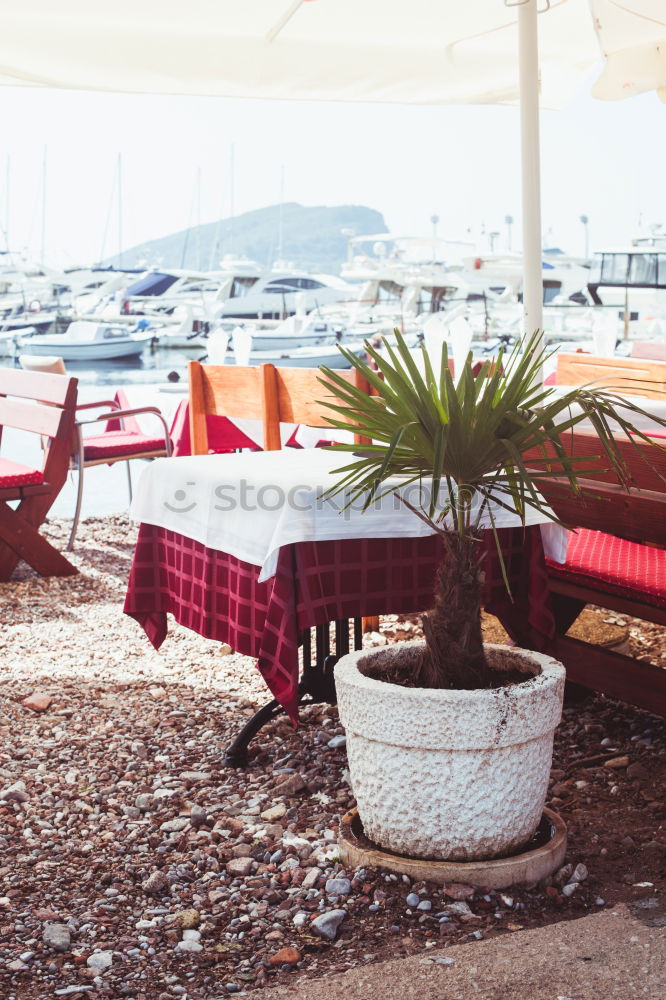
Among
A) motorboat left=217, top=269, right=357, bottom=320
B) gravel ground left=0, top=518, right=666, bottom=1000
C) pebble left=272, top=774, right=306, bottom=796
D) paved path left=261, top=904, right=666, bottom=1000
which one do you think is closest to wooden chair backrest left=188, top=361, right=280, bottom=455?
gravel ground left=0, top=518, right=666, bottom=1000

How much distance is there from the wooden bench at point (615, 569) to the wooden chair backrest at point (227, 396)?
1.25 metres

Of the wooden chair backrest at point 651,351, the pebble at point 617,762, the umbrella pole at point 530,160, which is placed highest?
the umbrella pole at point 530,160

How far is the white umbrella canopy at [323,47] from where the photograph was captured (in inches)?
157

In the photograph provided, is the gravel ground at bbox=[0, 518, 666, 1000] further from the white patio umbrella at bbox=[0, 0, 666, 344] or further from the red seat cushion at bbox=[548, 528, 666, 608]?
the white patio umbrella at bbox=[0, 0, 666, 344]

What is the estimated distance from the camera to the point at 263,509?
86.7 inches

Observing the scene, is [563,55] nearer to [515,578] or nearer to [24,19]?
[24,19]

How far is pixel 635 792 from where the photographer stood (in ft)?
7.72

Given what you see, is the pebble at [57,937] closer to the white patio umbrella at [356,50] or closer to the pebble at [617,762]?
the pebble at [617,762]

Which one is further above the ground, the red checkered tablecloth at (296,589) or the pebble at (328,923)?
the red checkered tablecloth at (296,589)

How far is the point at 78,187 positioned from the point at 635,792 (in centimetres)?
5829

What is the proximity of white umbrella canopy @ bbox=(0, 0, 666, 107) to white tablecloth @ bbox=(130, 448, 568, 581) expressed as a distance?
2.26 metres

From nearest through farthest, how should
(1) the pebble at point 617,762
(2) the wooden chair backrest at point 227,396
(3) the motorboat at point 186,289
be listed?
1. (1) the pebble at point 617,762
2. (2) the wooden chair backrest at point 227,396
3. (3) the motorboat at point 186,289

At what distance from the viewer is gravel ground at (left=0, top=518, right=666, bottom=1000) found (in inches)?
68.2

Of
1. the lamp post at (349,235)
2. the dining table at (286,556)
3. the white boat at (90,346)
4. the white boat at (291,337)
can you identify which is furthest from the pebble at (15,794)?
the lamp post at (349,235)
